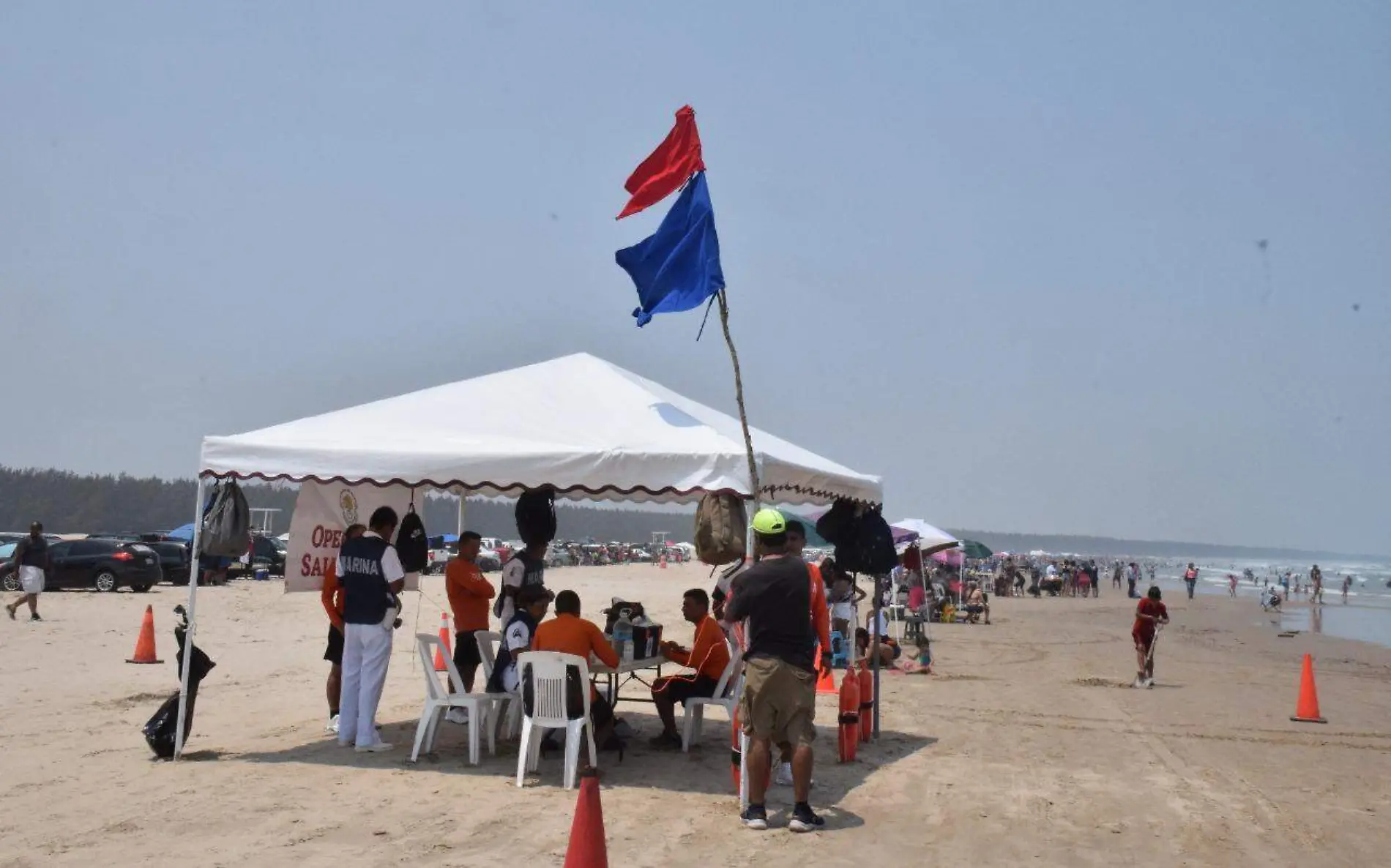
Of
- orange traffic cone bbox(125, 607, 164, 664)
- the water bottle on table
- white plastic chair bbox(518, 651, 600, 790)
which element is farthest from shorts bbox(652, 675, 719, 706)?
orange traffic cone bbox(125, 607, 164, 664)

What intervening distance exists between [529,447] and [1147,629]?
33.8ft

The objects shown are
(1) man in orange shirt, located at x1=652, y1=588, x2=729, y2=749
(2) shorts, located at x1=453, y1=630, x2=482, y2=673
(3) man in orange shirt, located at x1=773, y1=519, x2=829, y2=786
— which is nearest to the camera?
(3) man in orange shirt, located at x1=773, y1=519, x2=829, y2=786

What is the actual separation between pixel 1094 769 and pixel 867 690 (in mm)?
1916

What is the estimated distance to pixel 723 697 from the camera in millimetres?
8875

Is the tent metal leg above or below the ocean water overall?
above

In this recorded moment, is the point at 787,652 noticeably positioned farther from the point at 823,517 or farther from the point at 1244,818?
the point at 823,517

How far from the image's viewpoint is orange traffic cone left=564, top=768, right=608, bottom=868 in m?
4.74

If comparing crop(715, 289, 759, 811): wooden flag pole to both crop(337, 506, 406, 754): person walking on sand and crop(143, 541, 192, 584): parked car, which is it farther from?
crop(143, 541, 192, 584): parked car

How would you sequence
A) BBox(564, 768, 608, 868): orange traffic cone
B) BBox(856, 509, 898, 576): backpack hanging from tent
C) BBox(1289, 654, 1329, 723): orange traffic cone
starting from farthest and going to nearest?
1. BBox(1289, 654, 1329, 723): orange traffic cone
2. BBox(856, 509, 898, 576): backpack hanging from tent
3. BBox(564, 768, 608, 868): orange traffic cone

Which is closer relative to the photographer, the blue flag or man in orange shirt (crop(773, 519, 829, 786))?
man in orange shirt (crop(773, 519, 829, 786))

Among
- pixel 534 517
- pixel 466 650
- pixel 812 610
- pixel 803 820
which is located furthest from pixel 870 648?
pixel 803 820

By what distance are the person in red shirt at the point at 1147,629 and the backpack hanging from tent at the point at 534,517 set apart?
25.0ft

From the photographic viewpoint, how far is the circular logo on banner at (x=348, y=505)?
10.7 meters

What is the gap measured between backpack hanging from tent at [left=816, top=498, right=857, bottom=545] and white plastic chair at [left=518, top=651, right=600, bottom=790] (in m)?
3.49
